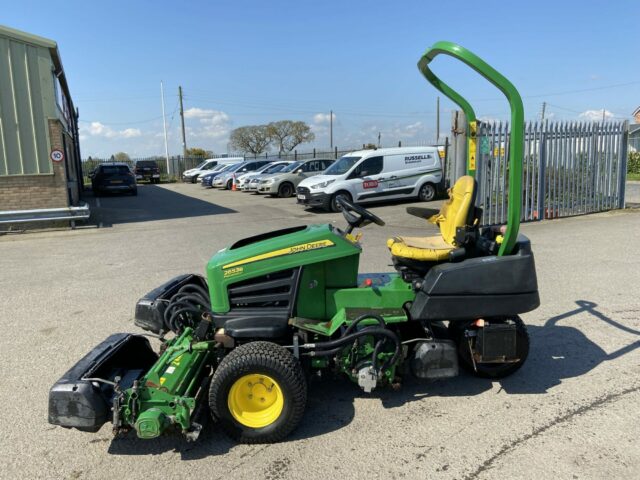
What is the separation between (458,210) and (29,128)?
1176cm

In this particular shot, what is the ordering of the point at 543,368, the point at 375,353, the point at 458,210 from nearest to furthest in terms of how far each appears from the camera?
1. the point at 375,353
2. the point at 458,210
3. the point at 543,368

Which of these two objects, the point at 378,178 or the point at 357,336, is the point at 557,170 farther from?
the point at 357,336

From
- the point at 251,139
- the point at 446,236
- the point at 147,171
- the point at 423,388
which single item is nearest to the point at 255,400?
the point at 423,388

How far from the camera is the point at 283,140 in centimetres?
5591

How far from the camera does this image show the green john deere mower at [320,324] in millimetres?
3135

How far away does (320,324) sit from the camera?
137 inches

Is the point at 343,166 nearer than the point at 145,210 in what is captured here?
Yes

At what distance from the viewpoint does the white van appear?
14.9 m

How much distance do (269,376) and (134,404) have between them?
31.8 inches

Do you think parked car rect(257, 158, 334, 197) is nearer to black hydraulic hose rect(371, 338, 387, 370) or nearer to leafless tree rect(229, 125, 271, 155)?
black hydraulic hose rect(371, 338, 387, 370)

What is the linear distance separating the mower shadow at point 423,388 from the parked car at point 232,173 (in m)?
Answer: 22.7

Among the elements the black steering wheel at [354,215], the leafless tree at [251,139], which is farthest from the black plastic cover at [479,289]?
the leafless tree at [251,139]

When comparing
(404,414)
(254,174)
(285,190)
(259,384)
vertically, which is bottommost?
(404,414)

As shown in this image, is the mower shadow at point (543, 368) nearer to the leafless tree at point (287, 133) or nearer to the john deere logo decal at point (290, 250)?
the john deere logo decal at point (290, 250)
